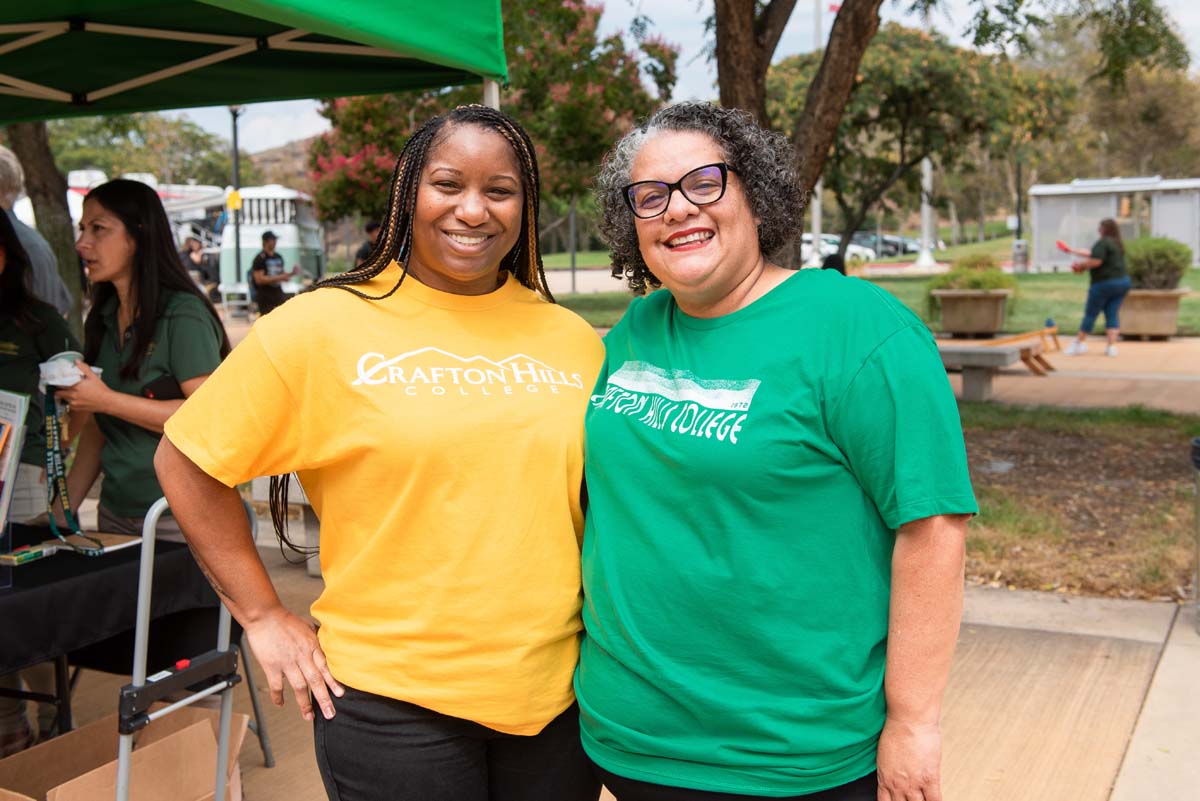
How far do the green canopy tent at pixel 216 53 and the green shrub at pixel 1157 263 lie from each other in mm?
16490

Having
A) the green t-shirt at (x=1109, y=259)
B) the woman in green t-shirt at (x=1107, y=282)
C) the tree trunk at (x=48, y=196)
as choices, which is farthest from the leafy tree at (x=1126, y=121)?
the tree trunk at (x=48, y=196)

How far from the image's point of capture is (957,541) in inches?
63.3

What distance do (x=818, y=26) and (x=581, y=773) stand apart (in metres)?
34.1

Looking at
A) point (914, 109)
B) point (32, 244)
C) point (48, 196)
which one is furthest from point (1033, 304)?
point (32, 244)

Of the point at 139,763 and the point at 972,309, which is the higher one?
the point at 972,309

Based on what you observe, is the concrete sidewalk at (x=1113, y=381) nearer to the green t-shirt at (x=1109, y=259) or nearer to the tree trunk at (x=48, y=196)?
the green t-shirt at (x=1109, y=259)

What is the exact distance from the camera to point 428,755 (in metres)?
1.86

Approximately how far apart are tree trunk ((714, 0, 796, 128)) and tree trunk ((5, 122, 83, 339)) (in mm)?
4594

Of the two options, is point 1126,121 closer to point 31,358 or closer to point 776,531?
point 31,358

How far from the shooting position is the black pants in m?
1.86

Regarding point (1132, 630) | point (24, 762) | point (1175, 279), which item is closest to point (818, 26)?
point (1175, 279)

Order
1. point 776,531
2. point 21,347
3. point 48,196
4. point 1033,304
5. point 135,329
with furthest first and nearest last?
1. point 1033,304
2. point 48,196
3. point 21,347
4. point 135,329
5. point 776,531

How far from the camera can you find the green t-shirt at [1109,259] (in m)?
14.3

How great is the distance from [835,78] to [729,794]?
234 inches
